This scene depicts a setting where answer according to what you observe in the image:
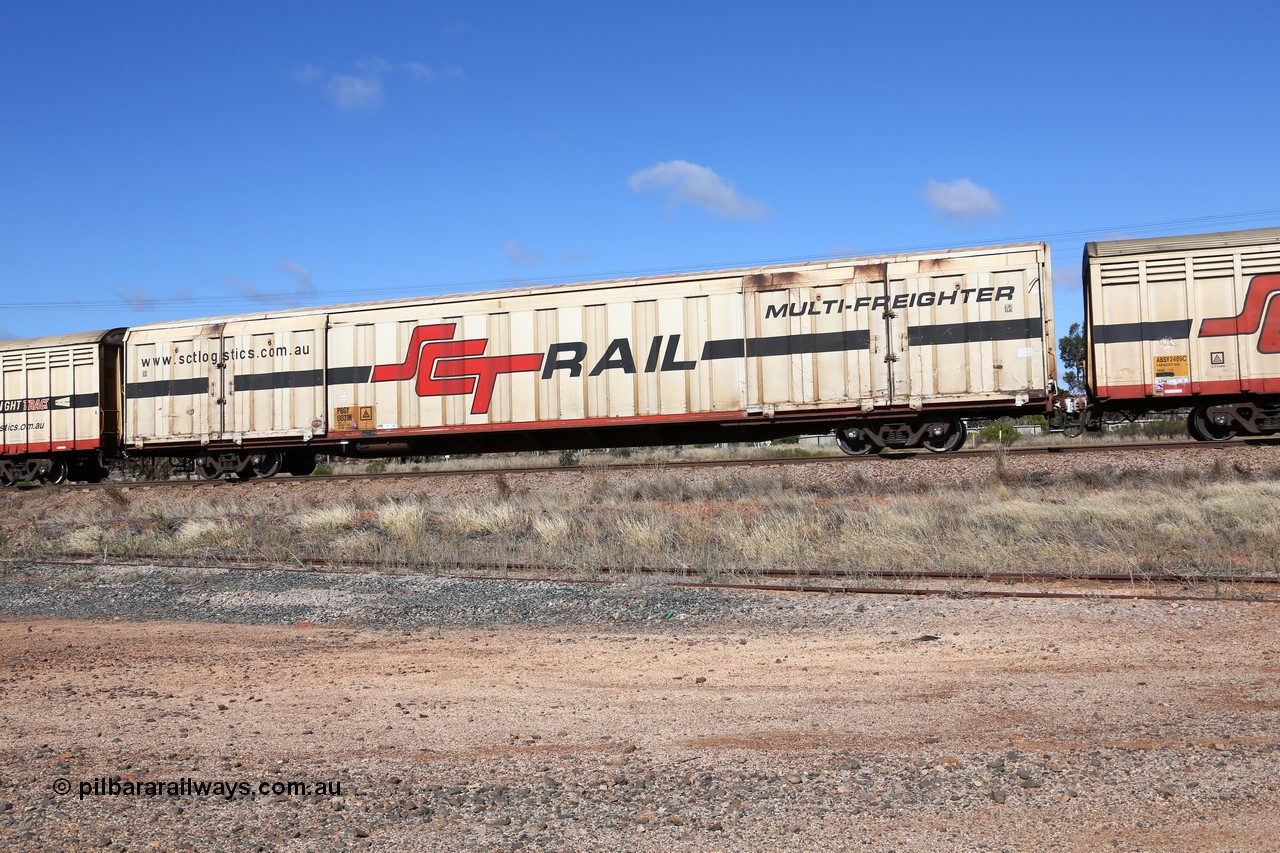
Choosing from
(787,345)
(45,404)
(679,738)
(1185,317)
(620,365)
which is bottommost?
(679,738)

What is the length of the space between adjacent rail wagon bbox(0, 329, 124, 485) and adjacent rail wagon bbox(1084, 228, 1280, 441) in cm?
2023

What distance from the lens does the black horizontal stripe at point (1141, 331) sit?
15203mm

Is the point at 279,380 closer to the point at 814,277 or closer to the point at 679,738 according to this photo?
the point at 814,277

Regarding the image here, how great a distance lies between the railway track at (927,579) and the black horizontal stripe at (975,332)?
7.75 m

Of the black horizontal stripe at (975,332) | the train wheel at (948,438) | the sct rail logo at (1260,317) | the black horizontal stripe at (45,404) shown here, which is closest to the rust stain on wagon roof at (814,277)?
the black horizontal stripe at (975,332)

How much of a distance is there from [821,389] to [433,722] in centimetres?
1250

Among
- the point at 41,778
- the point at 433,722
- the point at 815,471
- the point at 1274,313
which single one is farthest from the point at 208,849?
the point at 1274,313

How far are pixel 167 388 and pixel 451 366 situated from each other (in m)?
6.74

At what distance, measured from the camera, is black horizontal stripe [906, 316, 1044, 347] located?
51.7ft

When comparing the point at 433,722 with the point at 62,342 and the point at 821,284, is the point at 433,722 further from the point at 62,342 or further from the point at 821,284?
the point at 62,342

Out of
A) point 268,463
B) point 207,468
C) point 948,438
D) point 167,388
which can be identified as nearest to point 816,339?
point 948,438

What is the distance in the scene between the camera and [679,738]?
4707 millimetres

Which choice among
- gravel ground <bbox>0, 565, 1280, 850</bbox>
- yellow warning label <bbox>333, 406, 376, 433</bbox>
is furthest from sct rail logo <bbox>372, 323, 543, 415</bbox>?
gravel ground <bbox>0, 565, 1280, 850</bbox>
